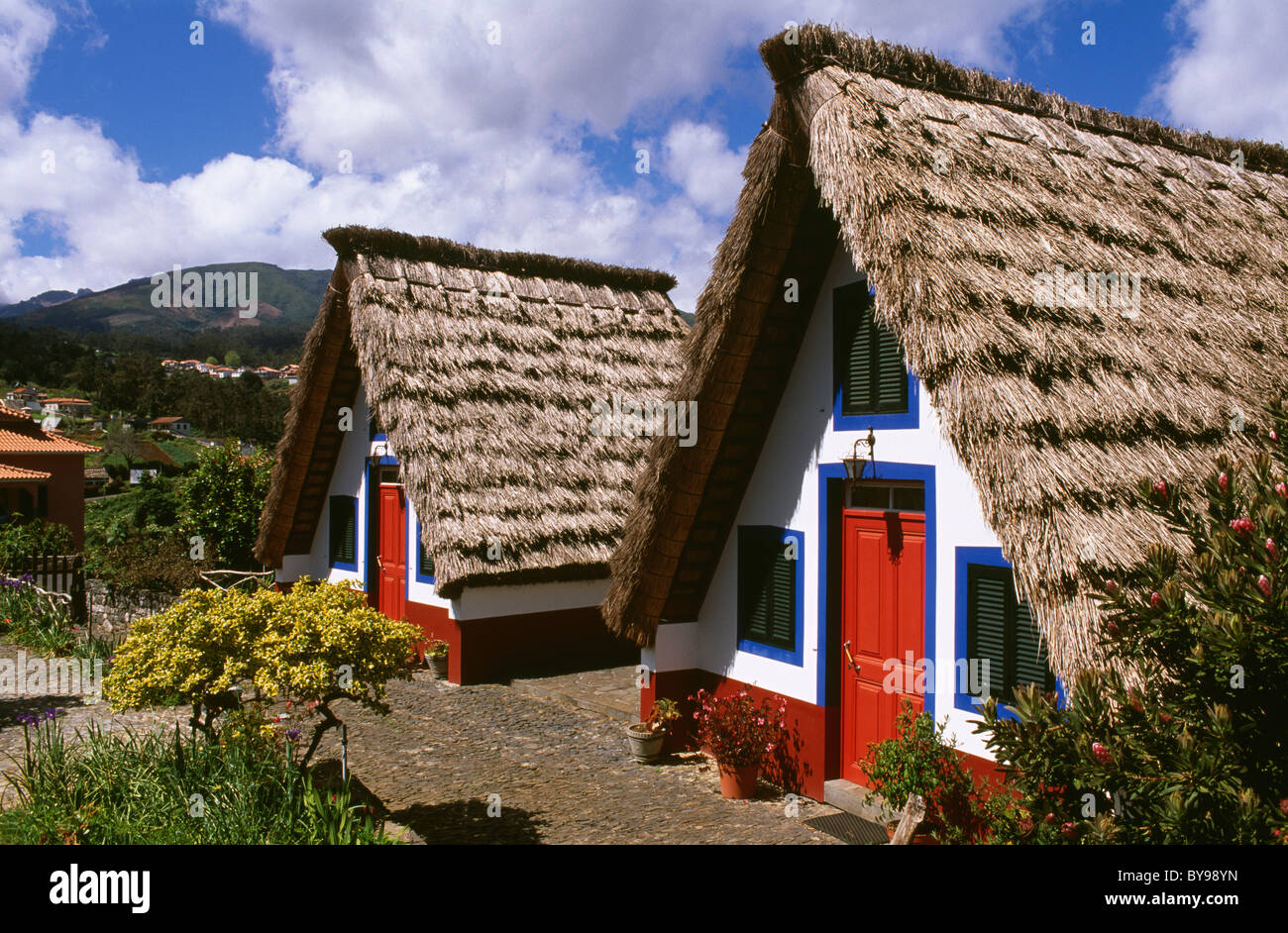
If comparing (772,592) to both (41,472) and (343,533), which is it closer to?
(343,533)

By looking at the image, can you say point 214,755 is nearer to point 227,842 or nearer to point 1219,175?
point 227,842


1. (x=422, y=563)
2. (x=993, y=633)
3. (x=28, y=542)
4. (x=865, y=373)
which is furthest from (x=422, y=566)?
(x=28, y=542)

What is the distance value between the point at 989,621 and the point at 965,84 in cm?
519

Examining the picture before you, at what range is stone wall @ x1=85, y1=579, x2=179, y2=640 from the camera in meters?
14.8

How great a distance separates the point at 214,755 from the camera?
633 centimetres

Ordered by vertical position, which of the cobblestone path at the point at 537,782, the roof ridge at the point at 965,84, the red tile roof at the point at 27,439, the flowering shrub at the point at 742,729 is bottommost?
the cobblestone path at the point at 537,782

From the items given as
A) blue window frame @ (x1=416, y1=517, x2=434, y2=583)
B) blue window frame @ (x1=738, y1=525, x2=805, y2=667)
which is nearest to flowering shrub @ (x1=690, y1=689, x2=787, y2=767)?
blue window frame @ (x1=738, y1=525, x2=805, y2=667)

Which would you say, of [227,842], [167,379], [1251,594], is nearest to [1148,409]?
[1251,594]

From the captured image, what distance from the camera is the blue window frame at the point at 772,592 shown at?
25.5 ft

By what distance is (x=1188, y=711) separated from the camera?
11.5 feet

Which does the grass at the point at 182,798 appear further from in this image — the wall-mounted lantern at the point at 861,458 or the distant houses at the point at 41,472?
the distant houses at the point at 41,472

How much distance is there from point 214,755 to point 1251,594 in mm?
6559

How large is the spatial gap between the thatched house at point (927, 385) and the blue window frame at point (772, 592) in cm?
3

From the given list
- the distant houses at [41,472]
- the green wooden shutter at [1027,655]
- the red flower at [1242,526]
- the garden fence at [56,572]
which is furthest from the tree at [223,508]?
the red flower at [1242,526]
